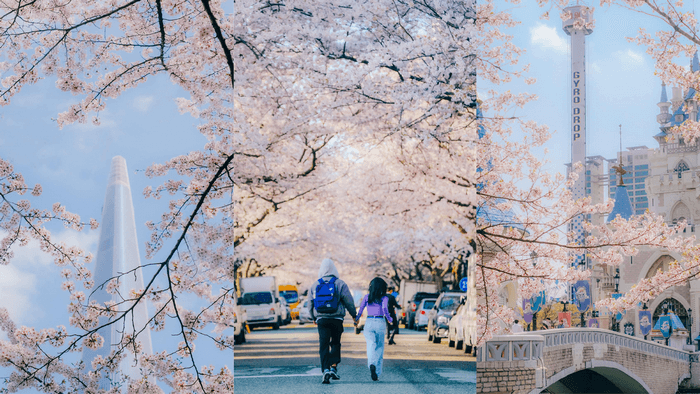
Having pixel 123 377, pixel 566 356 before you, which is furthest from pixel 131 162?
pixel 566 356

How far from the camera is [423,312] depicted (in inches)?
143

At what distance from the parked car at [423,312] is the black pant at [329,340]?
484 millimetres

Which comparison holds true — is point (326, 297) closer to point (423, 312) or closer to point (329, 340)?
point (329, 340)

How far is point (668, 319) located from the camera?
4.74m

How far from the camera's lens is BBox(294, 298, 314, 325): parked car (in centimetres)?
360

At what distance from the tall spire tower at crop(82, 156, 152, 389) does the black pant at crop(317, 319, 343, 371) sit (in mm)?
1223

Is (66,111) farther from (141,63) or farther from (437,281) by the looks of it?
(437,281)

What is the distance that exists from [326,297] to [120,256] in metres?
1.46

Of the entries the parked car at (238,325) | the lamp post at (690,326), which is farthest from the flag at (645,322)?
the parked car at (238,325)

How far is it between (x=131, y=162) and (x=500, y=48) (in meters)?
3.05

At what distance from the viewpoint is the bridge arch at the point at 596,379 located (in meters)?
5.13

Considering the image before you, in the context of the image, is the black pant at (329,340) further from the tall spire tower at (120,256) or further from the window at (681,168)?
the window at (681,168)

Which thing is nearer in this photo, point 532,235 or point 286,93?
point 286,93

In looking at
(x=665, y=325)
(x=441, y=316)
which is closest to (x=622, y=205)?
(x=665, y=325)
